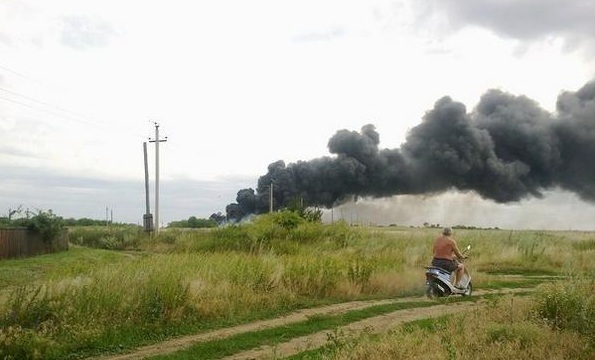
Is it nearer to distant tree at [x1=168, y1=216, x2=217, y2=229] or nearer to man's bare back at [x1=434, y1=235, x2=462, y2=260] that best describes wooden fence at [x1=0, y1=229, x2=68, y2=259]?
man's bare back at [x1=434, y1=235, x2=462, y2=260]

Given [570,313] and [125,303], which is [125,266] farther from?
[570,313]

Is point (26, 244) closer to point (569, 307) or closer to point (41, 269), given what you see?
point (41, 269)

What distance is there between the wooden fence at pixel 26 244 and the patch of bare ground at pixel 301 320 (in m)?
24.0

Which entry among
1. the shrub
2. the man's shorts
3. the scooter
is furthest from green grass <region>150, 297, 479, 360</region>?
the shrub

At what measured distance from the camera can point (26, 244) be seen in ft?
119

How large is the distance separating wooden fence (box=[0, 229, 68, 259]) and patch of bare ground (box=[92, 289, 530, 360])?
78.8 ft

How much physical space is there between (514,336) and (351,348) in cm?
253

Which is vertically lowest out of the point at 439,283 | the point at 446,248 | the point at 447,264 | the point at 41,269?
the point at 439,283

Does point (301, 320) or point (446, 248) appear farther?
point (446, 248)

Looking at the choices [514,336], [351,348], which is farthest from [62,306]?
[514,336]

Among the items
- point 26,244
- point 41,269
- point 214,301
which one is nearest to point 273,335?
point 214,301

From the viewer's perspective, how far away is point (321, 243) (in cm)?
3033

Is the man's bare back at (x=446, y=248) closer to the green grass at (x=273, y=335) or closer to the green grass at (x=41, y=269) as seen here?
the green grass at (x=273, y=335)

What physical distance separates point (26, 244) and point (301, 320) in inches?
1094
